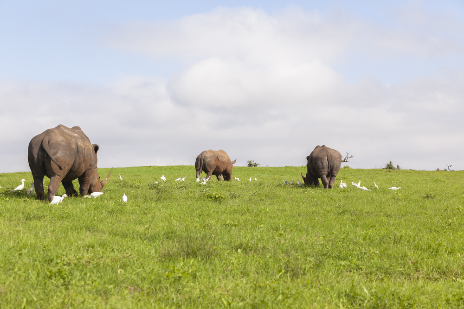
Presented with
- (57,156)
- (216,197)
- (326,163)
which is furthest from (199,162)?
(57,156)

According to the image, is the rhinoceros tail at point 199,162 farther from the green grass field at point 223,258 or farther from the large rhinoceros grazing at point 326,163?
the green grass field at point 223,258

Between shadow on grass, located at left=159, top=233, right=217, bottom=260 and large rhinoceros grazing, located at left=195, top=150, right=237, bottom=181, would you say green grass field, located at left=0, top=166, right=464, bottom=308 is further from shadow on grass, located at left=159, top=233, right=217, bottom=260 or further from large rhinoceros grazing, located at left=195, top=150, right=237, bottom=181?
large rhinoceros grazing, located at left=195, top=150, right=237, bottom=181

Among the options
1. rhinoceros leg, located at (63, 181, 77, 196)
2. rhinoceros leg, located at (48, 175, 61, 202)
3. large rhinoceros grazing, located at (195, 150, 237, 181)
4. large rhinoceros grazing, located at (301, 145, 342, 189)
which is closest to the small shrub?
rhinoceros leg, located at (48, 175, 61, 202)

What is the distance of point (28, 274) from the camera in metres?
5.90

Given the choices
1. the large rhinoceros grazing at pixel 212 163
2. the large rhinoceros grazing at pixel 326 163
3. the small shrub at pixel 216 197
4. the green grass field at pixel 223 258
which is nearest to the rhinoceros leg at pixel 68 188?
the green grass field at pixel 223 258

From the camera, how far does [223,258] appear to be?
7137mm

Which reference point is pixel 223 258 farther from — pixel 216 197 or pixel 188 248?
pixel 216 197

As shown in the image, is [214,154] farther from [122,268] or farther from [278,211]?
[122,268]

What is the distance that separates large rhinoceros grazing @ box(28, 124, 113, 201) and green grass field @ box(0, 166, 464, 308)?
1378mm

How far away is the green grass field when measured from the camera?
5.42m

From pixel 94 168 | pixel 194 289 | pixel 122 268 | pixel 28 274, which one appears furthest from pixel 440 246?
pixel 94 168

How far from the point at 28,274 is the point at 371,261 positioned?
6.77m

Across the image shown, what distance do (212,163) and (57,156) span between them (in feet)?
52.3

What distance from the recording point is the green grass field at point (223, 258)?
17.8 ft
